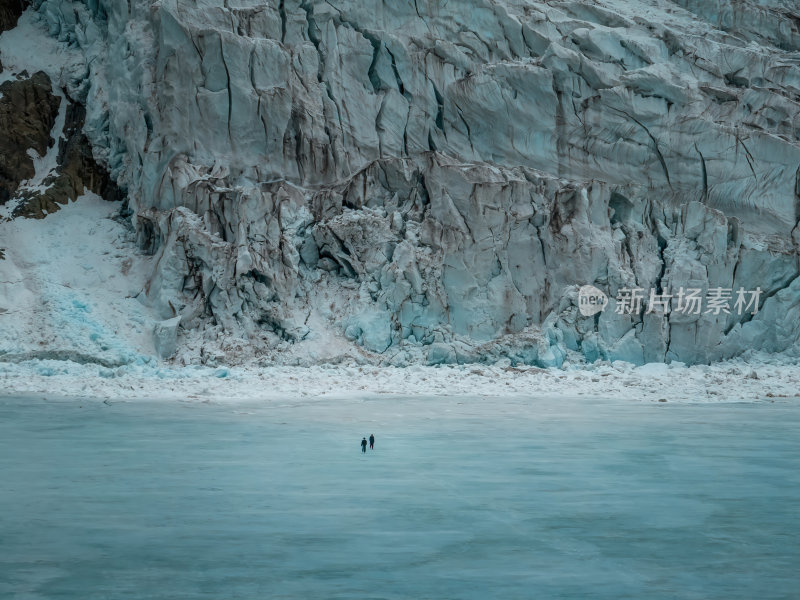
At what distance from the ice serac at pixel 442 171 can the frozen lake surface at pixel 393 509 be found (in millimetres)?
6636

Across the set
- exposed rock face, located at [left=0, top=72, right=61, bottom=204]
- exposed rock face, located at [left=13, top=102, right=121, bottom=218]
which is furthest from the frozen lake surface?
exposed rock face, located at [left=0, top=72, right=61, bottom=204]

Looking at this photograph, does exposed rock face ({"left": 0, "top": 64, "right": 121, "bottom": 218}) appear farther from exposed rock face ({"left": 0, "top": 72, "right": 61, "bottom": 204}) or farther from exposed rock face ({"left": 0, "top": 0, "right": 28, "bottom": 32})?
exposed rock face ({"left": 0, "top": 0, "right": 28, "bottom": 32})

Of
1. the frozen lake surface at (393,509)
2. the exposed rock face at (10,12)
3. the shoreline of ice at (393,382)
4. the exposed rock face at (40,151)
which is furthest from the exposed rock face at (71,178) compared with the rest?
the frozen lake surface at (393,509)

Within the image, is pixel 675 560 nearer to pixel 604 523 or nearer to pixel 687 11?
pixel 604 523

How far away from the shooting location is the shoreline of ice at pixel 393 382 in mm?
12516

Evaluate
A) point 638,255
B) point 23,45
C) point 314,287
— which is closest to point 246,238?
point 314,287

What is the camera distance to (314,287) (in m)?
17.0

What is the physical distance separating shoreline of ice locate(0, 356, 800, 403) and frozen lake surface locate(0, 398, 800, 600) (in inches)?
105

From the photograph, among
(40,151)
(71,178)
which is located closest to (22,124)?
(40,151)

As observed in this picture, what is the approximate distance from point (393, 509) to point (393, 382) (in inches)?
326

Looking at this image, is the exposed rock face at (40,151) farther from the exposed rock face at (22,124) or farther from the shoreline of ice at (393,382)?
the shoreline of ice at (393,382)

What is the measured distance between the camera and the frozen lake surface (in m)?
4.27

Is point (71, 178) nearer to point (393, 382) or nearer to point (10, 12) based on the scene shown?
point (10, 12)

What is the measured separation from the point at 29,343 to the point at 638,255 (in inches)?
470
